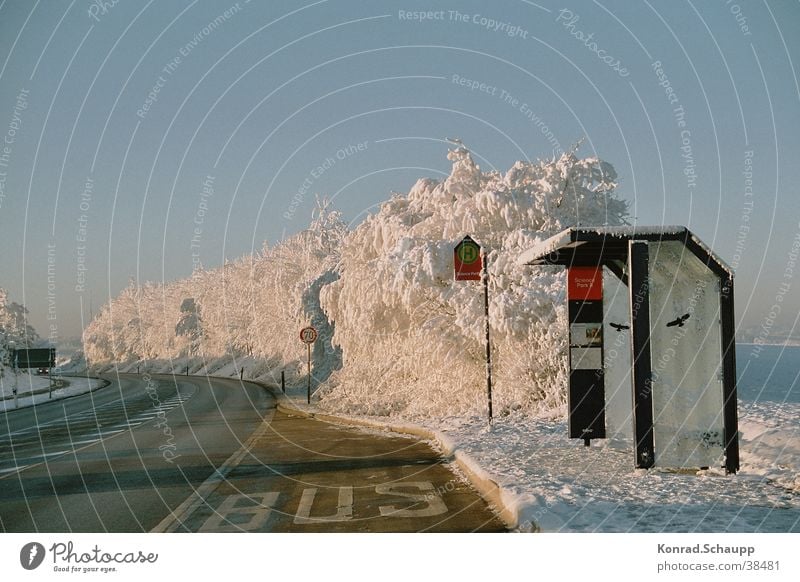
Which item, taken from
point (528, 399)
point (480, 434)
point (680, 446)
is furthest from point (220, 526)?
point (528, 399)

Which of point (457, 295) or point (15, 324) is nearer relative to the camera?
point (457, 295)

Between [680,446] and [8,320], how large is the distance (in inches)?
3637

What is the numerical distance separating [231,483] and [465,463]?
3449mm

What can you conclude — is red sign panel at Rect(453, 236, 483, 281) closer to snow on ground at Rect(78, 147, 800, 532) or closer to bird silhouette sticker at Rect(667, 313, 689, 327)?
snow on ground at Rect(78, 147, 800, 532)

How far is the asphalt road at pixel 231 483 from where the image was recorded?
789cm

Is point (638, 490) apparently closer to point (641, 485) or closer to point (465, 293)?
point (641, 485)

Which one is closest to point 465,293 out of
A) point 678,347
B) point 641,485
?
point 678,347

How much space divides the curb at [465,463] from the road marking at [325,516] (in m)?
1.63

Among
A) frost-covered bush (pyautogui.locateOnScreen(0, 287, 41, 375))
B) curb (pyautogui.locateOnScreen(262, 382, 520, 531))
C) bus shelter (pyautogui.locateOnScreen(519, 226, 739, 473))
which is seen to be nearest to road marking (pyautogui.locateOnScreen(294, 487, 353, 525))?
curb (pyautogui.locateOnScreen(262, 382, 520, 531))

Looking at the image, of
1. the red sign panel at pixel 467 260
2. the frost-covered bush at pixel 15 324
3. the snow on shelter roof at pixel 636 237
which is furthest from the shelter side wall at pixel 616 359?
the frost-covered bush at pixel 15 324

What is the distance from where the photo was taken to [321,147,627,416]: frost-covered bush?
1914cm

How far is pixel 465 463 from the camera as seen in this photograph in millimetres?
11242

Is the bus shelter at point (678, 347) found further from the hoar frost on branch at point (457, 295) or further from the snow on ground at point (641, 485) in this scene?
the hoar frost on branch at point (457, 295)

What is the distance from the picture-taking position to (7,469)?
1312cm
